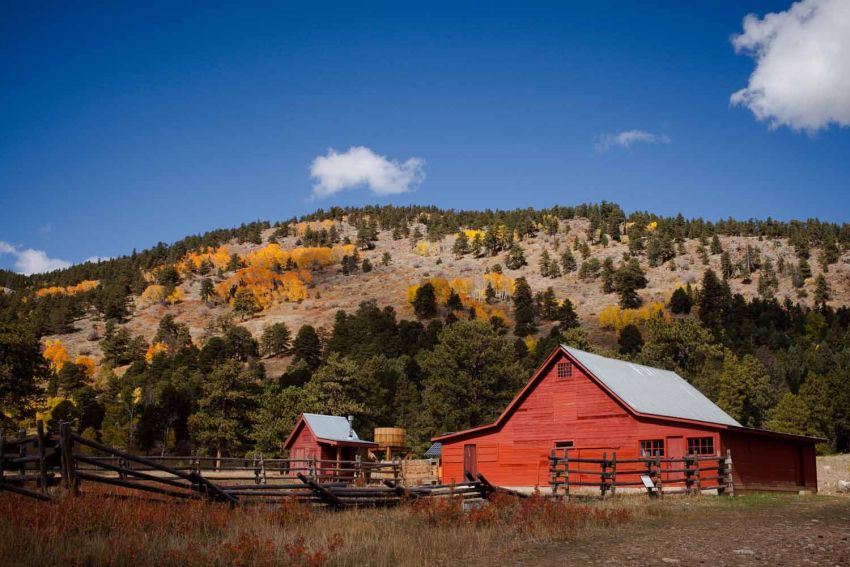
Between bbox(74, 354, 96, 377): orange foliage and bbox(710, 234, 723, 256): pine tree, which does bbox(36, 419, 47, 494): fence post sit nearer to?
bbox(74, 354, 96, 377): orange foliage

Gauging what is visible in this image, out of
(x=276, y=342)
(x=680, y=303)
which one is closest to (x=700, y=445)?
(x=276, y=342)

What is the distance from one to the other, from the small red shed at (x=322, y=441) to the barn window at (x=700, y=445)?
24.0 metres

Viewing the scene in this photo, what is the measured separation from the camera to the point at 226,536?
45.0 ft

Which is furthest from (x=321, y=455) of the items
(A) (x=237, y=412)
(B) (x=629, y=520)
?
(B) (x=629, y=520)

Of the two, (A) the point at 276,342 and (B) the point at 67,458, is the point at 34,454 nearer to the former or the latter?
(B) the point at 67,458

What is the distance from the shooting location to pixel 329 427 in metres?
50.5

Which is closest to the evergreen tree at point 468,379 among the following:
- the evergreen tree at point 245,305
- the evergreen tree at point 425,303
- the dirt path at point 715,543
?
the dirt path at point 715,543

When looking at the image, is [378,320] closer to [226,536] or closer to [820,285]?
[820,285]

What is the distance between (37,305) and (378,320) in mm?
117111

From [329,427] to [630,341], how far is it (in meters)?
72.9

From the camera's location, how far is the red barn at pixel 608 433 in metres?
33.0

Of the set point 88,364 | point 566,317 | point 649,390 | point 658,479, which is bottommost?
point 658,479

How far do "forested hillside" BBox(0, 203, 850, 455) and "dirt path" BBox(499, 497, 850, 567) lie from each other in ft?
147

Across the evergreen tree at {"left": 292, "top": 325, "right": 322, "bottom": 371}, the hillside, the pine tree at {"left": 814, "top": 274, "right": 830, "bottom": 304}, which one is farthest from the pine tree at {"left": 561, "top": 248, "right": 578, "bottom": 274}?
the evergreen tree at {"left": 292, "top": 325, "right": 322, "bottom": 371}
